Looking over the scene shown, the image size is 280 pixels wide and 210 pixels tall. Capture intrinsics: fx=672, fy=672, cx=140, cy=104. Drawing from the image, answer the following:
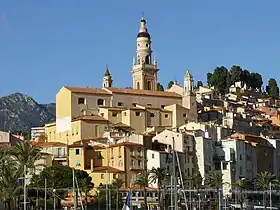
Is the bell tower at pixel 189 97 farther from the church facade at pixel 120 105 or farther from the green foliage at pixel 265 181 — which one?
the green foliage at pixel 265 181

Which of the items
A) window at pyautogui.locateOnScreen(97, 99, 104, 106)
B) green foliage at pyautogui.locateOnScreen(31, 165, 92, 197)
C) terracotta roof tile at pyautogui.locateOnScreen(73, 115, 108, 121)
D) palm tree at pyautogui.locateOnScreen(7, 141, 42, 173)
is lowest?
green foliage at pyautogui.locateOnScreen(31, 165, 92, 197)

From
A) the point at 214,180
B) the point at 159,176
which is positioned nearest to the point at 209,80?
the point at 214,180

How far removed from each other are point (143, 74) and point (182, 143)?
3085cm

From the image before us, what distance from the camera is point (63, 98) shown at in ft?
334

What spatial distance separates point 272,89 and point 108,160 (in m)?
81.7

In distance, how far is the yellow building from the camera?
84.3 metres

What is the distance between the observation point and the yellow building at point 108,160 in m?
84.3

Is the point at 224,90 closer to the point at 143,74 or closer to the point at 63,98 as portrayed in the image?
the point at 143,74

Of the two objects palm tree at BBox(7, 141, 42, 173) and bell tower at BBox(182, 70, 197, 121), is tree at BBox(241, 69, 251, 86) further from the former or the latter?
palm tree at BBox(7, 141, 42, 173)

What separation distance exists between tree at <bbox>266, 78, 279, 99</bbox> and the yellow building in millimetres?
77455

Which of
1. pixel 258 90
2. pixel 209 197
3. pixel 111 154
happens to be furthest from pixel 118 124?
pixel 258 90

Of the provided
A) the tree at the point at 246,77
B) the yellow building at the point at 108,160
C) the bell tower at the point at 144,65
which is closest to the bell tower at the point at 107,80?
the bell tower at the point at 144,65

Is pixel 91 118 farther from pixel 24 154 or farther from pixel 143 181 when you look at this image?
pixel 24 154

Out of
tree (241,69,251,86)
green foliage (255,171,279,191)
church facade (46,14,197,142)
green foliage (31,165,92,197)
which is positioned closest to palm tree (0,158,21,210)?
green foliage (31,165,92,197)
